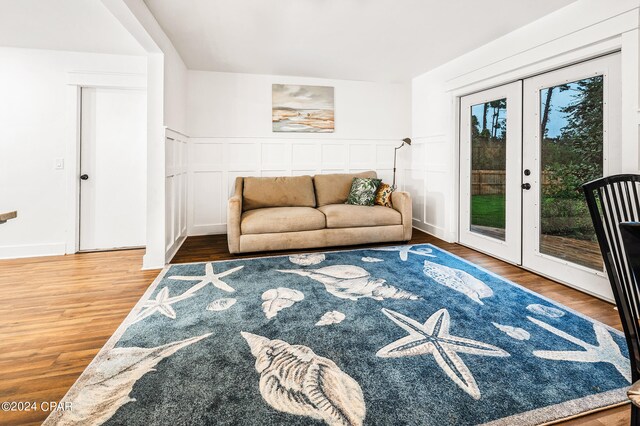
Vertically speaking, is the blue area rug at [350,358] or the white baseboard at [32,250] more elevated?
the white baseboard at [32,250]

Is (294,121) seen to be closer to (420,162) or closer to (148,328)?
(420,162)

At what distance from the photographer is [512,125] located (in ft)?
10.7

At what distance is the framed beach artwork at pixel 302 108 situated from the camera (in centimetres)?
480

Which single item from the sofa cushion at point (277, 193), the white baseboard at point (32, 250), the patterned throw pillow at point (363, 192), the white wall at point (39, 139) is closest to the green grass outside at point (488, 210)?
the patterned throw pillow at point (363, 192)

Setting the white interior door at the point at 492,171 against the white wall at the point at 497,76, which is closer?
the white wall at the point at 497,76

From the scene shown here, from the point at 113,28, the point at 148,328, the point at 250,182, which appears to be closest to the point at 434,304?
the point at 148,328

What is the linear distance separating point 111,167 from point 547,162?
16.1 ft

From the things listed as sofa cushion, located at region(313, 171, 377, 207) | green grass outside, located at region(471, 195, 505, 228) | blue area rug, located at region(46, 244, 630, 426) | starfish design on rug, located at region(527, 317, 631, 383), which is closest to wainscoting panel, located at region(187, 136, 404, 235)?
sofa cushion, located at region(313, 171, 377, 207)

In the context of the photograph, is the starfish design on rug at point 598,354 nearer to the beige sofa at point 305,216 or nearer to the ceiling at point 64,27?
the beige sofa at point 305,216

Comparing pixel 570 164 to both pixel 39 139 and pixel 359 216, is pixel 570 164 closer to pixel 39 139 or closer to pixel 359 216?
pixel 359 216

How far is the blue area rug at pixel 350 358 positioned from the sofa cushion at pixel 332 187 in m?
1.93

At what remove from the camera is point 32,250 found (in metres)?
3.64

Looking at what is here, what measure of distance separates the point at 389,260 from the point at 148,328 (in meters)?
2.35

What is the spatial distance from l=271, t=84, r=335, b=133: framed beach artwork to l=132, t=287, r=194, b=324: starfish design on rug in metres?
3.05
